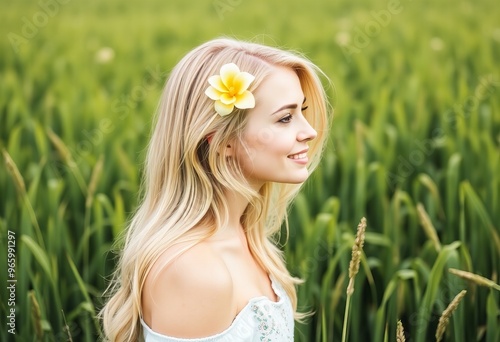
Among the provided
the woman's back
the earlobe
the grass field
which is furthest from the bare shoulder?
the grass field

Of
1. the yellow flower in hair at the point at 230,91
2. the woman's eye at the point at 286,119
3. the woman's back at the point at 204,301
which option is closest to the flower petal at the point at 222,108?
the yellow flower in hair at the point at 230,91

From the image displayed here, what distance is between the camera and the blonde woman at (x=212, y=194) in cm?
116

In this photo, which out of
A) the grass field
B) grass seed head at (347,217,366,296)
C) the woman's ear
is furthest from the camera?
the grass field

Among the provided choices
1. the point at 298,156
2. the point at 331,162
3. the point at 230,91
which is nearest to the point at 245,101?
the point at 230,91

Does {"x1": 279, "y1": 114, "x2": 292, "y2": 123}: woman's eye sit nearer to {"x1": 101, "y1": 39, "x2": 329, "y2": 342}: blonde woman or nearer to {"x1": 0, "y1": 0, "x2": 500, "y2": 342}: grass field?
{"x1": 101, "y1": 39, "x2": 329, "y2": 342}: blonde woman

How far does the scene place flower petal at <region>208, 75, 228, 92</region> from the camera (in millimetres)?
1204

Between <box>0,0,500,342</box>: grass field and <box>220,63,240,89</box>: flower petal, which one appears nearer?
<box>220,63,240,89</box>: flower petal

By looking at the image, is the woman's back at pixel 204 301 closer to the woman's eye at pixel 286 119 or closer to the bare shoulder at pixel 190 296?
the bare shoulder at pixel 190 296

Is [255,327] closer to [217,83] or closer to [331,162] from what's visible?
[217,83]

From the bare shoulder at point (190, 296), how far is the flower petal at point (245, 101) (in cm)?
25

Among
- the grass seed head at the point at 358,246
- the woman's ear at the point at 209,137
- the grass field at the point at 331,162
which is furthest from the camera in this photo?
the grass field at the point at 331,162

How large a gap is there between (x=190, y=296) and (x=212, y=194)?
0.64ft

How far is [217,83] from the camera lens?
1213mm

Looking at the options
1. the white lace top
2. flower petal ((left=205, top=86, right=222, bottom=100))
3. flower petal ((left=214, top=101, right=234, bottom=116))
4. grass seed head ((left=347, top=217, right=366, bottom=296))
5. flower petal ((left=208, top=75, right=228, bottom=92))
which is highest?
flower petal ((left=208, top=75, right=228, bottom=92))
